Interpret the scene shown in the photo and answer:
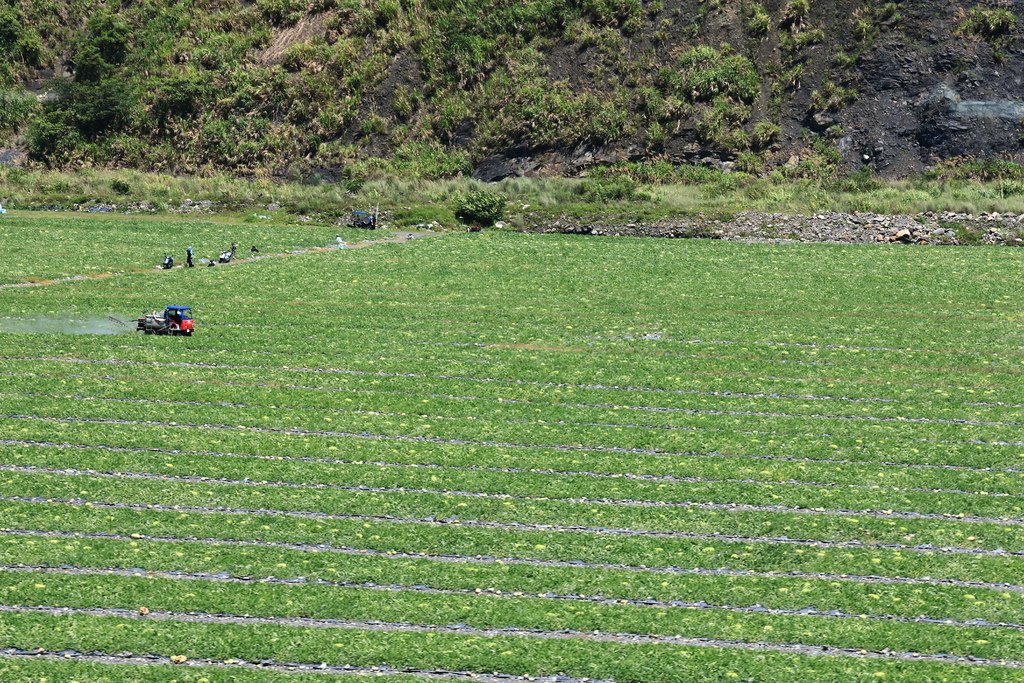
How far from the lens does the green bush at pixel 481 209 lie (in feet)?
208

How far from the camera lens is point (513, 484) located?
26109 millimetres

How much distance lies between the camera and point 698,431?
2980 centimetres

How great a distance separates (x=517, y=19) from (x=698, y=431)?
56554 mm

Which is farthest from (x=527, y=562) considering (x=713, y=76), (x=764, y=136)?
(x=713, y=76)

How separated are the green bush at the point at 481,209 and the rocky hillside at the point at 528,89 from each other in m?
11.3

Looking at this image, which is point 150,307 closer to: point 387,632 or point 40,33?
point 387,632

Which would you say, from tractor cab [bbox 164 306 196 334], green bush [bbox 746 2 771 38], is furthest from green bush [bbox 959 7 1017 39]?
tractor cab [bbox 164 306 196 334]

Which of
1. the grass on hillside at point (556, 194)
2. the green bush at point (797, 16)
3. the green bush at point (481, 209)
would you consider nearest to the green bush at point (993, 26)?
the green bush at point (797, 16)

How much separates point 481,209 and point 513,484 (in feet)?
126

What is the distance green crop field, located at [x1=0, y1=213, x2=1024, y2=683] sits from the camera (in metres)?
19.3

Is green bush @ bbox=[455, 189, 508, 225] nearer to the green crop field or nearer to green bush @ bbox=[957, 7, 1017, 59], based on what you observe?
the green crop field

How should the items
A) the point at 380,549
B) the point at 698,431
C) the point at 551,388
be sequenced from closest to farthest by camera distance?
the point at 380,549
the point at 698,431
the point at 551,388

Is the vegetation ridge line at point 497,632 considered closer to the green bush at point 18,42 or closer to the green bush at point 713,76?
the green bush at point 713,76

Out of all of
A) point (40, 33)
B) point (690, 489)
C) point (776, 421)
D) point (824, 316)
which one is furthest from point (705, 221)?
point (40, 33)
